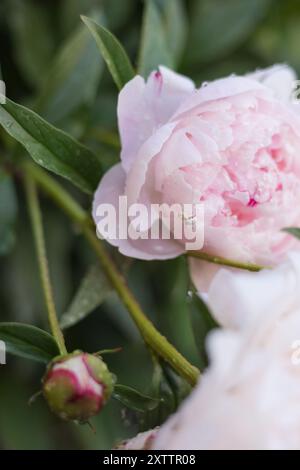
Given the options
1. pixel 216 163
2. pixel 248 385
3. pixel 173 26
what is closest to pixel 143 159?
pixel 216 163

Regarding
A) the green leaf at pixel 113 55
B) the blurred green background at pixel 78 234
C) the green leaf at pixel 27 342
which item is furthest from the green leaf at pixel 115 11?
the green leaf at pixel 27 342

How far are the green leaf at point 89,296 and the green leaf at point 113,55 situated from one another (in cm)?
12

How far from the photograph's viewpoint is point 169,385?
0.45 meters

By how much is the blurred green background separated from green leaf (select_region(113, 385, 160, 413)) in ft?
0.78

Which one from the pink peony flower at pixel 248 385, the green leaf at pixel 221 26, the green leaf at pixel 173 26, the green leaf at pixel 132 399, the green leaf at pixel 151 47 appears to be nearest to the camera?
the pink peony flower at pixel 248 385

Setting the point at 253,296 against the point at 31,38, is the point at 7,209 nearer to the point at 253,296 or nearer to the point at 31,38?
the point at 31,38

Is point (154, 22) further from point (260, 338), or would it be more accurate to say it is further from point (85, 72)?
point (260, 338)

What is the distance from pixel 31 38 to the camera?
2.48 ft

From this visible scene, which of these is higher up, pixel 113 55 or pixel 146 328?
pixel 113 55

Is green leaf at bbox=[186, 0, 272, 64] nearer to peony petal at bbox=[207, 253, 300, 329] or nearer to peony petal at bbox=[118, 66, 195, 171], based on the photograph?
peony petal at bbox=[118, 66, 195, 171]

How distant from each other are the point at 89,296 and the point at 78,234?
0.20 m

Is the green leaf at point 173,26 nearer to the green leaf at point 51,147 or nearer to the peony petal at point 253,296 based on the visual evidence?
the green leaf at point 51,147

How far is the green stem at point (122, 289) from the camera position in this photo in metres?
0.42
